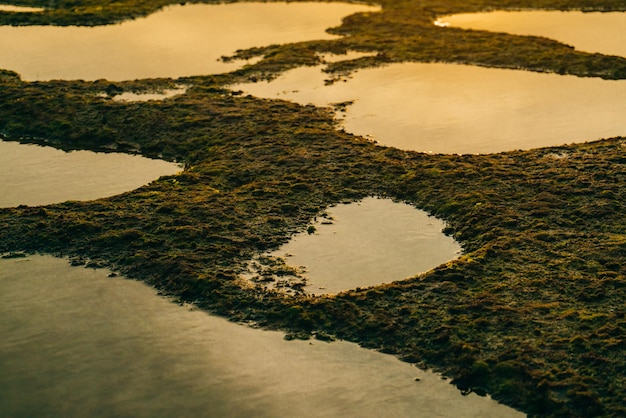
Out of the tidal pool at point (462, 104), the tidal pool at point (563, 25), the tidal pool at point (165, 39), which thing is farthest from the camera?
the tidal pool at point (563, 25)

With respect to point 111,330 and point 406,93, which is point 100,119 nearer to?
point 406,93

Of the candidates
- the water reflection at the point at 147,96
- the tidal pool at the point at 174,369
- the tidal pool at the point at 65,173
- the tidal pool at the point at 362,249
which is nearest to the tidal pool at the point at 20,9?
the water reflection at the point at 147,96

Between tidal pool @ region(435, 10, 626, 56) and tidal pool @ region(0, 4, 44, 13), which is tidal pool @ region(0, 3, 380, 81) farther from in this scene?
tidal pool @ region(435, 10, 626, 56)

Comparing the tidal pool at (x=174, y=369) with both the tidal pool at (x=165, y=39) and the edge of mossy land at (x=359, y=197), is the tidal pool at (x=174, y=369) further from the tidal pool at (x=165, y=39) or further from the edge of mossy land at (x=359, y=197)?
the tidal pool at (x=165, y=39)

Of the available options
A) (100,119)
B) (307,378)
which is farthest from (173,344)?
(100,119)

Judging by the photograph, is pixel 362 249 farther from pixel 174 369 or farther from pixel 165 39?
pixel 165 39

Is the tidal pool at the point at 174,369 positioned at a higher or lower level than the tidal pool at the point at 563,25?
lower

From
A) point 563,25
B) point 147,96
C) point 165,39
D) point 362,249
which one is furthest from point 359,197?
point 563,25

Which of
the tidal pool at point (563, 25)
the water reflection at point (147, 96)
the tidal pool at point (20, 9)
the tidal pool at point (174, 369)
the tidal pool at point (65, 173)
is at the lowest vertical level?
the tidal pool at point (174, 369)
